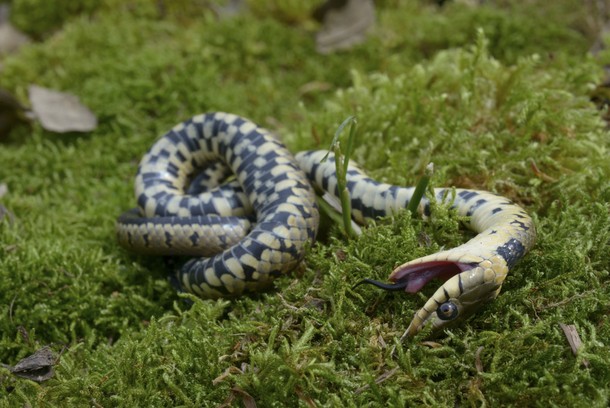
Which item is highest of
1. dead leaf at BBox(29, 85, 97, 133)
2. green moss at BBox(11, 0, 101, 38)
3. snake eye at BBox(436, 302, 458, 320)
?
green moss at BBox(11, 0, 101, 38)

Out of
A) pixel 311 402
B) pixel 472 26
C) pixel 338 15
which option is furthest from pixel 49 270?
pixel 472 26

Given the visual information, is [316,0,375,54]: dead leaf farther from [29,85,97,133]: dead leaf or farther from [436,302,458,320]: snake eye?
[436,302,458,320]: snake eye

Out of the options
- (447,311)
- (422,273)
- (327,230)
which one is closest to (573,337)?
(447,311)

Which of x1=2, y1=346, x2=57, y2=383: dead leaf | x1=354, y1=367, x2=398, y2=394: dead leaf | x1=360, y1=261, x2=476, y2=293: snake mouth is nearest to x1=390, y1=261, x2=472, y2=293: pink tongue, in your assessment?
x1=360, y1=261, x2=476, y2=293: snake mouth

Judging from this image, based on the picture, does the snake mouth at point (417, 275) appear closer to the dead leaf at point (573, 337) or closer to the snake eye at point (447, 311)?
the snake eye at point (447, 311)

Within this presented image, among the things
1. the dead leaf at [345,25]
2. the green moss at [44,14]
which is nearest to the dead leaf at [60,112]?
the green moss at [44,14]

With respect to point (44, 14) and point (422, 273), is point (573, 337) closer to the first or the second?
point (422, 273)
